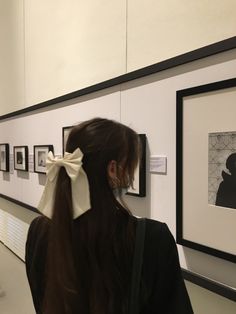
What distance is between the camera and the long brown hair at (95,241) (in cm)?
91

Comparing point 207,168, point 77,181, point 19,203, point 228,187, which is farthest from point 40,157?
point 77,181

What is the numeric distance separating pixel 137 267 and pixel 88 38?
6.25 ft

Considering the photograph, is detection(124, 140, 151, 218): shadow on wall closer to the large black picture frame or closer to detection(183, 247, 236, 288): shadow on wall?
detection(183, 247, 236, 288): shadow on wall

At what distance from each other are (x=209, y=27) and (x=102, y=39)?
3.14 ft

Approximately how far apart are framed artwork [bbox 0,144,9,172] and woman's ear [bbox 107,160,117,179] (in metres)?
3.09

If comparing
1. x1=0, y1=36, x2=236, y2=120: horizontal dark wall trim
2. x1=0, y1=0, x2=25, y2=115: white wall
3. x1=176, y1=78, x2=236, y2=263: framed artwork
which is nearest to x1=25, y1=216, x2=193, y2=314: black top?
x1=176, y1=78, x2=236, y2=263: framed artwork

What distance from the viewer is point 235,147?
134 cm

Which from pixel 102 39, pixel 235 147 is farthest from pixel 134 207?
pixel 102 39

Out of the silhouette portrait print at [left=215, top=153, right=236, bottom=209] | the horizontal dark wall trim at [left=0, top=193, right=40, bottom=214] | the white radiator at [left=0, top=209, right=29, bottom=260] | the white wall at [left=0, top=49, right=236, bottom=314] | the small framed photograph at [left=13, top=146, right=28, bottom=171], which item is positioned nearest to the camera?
the silhouette portrait print at [left=215, top=153, right=236, bottom=209]

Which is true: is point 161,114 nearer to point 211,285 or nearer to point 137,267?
point 211,285

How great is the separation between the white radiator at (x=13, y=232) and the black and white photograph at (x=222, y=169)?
7.81 feet

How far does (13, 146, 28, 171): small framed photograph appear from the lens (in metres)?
3.31

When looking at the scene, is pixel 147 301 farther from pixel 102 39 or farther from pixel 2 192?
pixel 2 192

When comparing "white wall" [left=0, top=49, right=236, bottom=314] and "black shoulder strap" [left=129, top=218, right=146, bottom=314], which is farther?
"white wall" [left=0, top=49, right=236, bottom=314]
